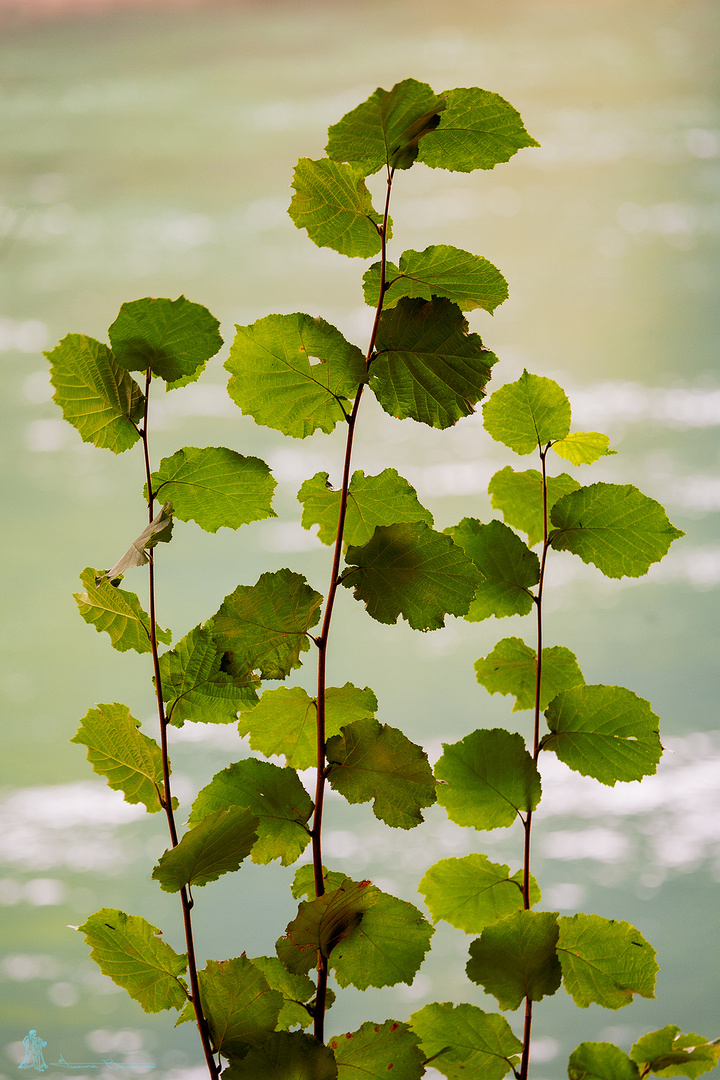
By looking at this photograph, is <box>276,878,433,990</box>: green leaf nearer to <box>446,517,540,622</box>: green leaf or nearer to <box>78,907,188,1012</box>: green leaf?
<box>78,907,188,1012</box>: green leaf

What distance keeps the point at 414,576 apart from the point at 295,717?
140 millimetres

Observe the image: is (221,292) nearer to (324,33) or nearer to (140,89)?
(140,89)

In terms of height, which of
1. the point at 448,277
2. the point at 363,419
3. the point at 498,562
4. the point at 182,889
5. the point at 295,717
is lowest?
the point at 182,889

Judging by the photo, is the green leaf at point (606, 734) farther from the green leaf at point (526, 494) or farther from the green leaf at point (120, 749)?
the green leaf at point (120, 749)

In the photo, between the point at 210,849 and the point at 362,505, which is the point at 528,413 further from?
the point at 210,849

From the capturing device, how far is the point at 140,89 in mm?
1646

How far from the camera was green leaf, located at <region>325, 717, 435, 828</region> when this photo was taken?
21.7 inches

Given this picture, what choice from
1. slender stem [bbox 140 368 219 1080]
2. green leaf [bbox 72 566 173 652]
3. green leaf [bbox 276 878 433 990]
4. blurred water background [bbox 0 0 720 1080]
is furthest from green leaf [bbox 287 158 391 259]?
blurred water background [bbox 0 0 720 1080]

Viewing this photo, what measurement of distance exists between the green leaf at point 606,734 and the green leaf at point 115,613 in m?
0.28

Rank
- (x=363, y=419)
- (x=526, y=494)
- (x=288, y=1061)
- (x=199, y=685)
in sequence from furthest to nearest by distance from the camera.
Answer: (x=363, y=419) < (x=526, y=494) < (x=199, y=685) < (x=288, y=1061)

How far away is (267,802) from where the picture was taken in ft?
1.92

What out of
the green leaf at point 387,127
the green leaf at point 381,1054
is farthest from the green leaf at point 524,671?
the green leaf at point 387,127

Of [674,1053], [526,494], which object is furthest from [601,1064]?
[526,494]

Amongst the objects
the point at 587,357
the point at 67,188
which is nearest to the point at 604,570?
the point at 587,357
